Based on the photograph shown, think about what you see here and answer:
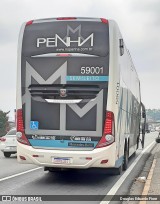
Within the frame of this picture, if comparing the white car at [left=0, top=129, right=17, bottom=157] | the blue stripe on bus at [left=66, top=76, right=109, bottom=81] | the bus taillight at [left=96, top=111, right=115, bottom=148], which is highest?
the blue stripe on bus at [left=66, top=76, right=109, bottom=81]

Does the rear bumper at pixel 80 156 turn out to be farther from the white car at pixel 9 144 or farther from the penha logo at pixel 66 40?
the white car at pixel 9 144

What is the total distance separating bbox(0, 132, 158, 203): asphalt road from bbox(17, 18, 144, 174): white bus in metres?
0.62

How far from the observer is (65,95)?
10383 mm

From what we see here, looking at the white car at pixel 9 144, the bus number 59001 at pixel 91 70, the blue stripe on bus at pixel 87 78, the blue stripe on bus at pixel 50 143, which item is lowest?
the white car at pixel 9 144

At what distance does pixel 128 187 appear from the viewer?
10625mm

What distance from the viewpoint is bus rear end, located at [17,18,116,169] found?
33.5 feet

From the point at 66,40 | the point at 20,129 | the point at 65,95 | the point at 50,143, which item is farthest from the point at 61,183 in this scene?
the point at 66,40

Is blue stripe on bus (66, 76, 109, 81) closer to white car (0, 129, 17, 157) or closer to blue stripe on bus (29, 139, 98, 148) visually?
blue stripe on bus (29, 139, 98, 148)

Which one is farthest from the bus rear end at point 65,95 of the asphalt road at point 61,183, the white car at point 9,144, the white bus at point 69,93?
the white car at point 9,144

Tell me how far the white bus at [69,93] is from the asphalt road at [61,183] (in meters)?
0.62

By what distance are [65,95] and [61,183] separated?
2486 mm

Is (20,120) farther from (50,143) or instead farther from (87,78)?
(87,78)

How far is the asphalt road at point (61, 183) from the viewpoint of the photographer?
979cm

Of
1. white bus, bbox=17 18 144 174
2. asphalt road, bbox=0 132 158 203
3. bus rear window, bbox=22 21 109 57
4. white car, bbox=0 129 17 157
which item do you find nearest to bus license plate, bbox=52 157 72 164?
white bus, bbox=17 18 144 174
